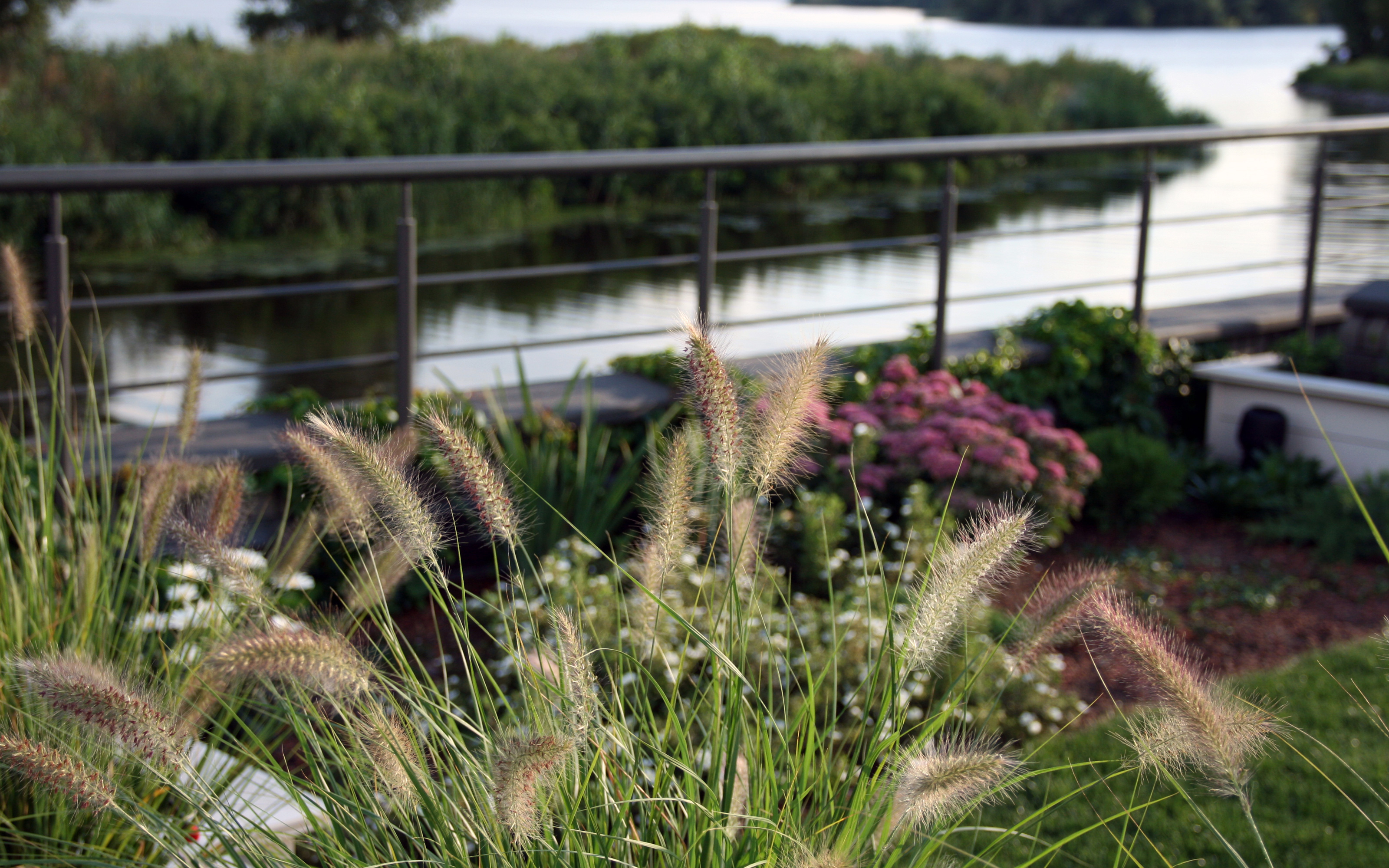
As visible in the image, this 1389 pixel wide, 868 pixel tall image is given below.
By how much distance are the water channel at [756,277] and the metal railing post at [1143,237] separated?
0.25ft

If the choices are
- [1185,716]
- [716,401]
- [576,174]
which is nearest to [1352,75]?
[576,174]

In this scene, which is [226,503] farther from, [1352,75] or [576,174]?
[1352,75]

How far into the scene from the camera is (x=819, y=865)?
0.91 meters

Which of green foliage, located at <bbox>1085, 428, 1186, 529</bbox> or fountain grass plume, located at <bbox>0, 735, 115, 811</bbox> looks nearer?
fountain grass plume, located at <bbox>0, 735, 115, 811</bbox>

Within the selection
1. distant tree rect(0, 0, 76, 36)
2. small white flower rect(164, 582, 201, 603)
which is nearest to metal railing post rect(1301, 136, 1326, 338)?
small white flower rect(164, 582, 201, 603)

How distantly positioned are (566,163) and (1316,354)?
311 centimetres

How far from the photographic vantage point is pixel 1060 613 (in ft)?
3.81

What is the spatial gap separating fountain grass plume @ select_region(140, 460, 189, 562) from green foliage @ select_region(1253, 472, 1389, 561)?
125 inches

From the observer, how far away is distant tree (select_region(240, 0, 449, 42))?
87.6 feet

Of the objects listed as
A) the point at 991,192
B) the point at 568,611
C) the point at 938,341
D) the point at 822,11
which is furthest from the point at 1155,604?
the point at 822,11

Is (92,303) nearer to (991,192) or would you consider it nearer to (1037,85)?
(991,192)

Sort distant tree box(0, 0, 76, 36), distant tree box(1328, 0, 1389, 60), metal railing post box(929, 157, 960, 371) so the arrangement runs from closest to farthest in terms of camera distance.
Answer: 1. metal railing post box(929, 157, 960, 371)
2. distant tree box(0, 0, 76, 36)
3. distant tree box(1328, 0, 1389, 60)

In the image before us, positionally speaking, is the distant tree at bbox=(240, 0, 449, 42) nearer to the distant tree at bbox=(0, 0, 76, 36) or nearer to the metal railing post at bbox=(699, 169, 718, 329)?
the distant tree at bbox=(0, 0, 76, 36)

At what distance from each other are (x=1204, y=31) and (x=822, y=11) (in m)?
17.6
